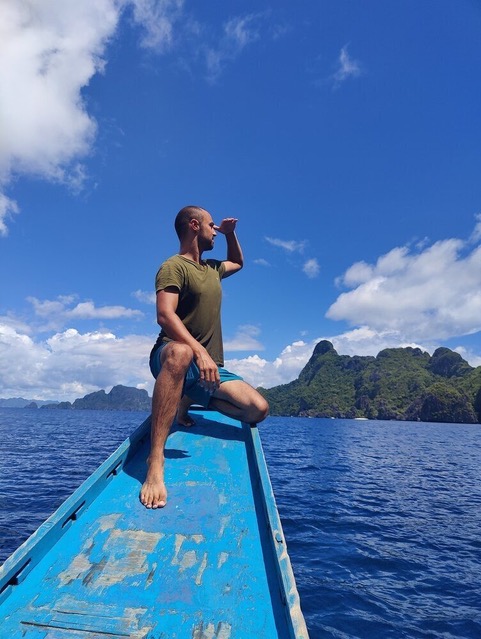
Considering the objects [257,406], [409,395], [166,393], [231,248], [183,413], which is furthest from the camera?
[409,395]

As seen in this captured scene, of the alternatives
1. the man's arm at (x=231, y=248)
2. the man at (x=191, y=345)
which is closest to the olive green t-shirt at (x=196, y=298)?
the man at (x=191, y=345)

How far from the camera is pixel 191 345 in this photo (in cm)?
330

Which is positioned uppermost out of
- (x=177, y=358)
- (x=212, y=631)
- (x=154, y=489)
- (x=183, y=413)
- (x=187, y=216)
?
(x=187, y=216)

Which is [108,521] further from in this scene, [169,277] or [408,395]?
[408,395]

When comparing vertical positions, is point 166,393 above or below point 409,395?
below

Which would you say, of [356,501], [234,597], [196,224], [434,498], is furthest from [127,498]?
[434,498]

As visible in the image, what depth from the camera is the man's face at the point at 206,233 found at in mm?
4324

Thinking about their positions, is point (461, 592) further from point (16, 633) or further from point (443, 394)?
point (443, 394)

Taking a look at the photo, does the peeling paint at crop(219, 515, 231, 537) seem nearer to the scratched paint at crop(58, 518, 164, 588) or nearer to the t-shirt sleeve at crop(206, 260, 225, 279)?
the scratched paint at crop(58, 518, 164, 588)

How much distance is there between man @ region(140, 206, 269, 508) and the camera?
314 cm

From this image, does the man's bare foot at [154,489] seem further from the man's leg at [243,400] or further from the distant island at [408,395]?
the distant island at [408,395]

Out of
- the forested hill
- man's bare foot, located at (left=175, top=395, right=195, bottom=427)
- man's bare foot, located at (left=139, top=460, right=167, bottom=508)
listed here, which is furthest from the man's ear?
the forested hill

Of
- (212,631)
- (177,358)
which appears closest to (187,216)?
(177,358)

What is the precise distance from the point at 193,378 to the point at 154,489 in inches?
40.2
